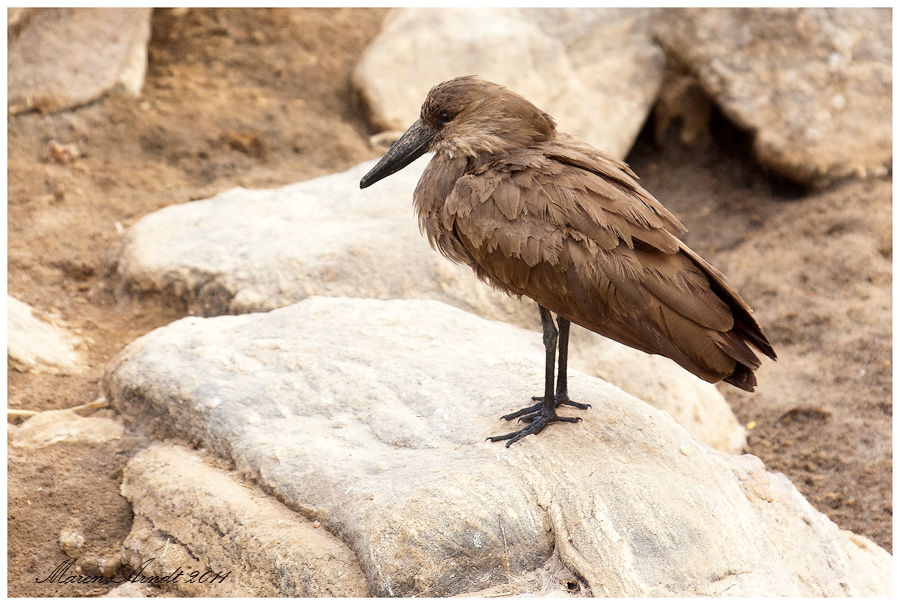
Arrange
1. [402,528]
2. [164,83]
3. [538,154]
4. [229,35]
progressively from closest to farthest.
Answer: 1. [402,528]
2. [538,154]
3. [164,83]
4. [229,35]

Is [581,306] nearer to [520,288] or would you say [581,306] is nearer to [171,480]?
[520,288]

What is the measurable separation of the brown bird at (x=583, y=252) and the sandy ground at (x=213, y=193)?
76.5 inches

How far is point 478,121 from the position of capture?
3811 millimetres

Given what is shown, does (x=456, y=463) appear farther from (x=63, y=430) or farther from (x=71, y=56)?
(x=71, y=56)

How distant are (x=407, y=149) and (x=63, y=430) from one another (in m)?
2.14

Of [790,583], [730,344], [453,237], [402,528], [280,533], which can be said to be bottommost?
[280,533]

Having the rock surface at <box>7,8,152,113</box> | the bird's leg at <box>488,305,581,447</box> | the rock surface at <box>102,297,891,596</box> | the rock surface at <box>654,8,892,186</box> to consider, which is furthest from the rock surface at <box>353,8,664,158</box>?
the bird's leg at <box>488,305,581,447</box>

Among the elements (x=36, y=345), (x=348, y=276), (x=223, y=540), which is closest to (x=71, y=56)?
(x=36, y=345)

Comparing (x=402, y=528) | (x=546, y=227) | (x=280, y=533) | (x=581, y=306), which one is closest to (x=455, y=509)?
(x=402, y=528)

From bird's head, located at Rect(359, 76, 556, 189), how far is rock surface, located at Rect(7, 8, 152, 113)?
4.81 meters

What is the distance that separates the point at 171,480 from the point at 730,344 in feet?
7.92

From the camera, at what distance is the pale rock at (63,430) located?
13.4 feet

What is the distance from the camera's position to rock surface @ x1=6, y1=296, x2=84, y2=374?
15.5 feet

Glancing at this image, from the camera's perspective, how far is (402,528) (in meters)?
3.19
